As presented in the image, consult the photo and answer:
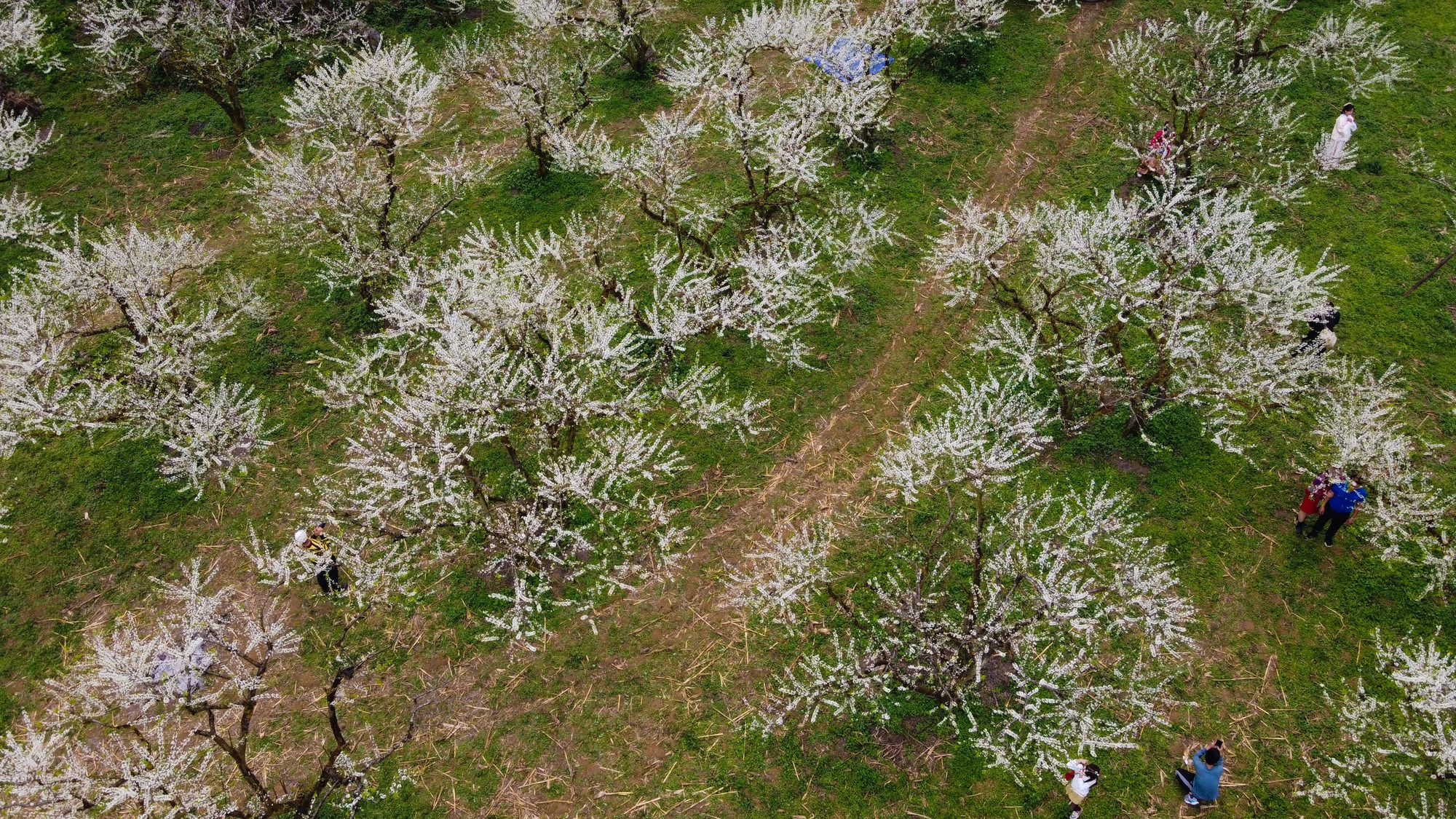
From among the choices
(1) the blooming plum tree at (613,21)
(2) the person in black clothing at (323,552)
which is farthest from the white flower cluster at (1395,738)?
(1) the blooming plum tree at (613,21)

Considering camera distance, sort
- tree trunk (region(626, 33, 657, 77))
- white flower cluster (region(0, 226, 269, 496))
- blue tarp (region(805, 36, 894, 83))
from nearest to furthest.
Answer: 1. white flower cluster (region(0, 226, 269, 496))
2. blue tarp (region(805, 36, 894, 83))
3. tree trunk (region(626, 33, 657, 77))

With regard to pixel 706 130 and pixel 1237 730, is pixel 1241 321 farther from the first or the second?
pixel 706 130

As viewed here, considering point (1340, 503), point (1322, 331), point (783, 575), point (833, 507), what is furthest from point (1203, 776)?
point (1322, 331)

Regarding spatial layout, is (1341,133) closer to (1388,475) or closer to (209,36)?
(1388,475)

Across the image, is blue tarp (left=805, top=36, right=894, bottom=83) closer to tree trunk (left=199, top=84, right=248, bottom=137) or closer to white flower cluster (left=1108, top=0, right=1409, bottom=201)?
white flower cluster (left=1108, top=0, right=1409, bottom=201)

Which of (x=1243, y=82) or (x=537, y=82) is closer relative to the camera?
(x=1243, y=82)

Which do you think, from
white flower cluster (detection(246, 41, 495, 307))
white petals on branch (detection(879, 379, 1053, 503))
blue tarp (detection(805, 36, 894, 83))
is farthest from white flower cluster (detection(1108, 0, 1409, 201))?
white flower cluster (detection(246, 41, 495, 307))

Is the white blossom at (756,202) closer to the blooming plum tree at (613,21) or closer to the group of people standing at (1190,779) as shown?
the blooming plum tree at (613,21)
